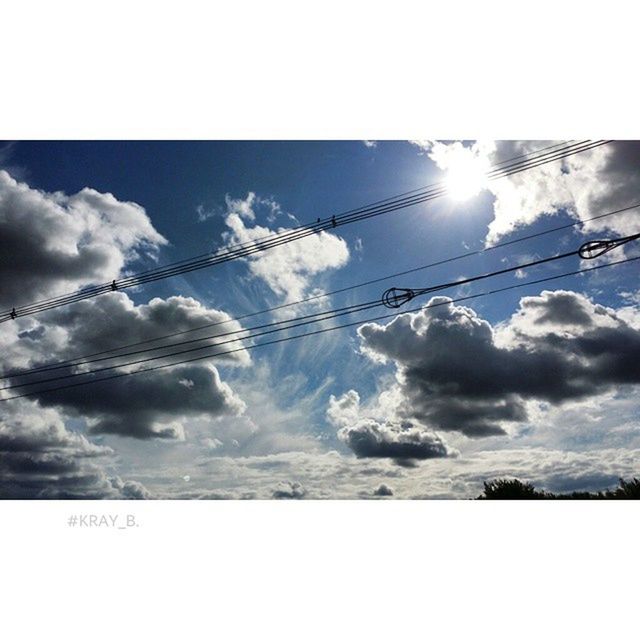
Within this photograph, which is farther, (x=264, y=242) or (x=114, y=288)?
(x=114, y=288)

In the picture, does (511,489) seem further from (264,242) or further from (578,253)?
(264,242)

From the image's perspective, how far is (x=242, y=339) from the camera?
29.0 feet

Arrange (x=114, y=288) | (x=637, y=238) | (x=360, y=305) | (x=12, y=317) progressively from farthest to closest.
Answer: (x=12, y=317), (x=114, y=288), (x=360, y=305), (x=637, y=238)

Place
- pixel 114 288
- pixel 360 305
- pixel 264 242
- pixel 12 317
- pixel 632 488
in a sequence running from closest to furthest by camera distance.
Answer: pixel 632 488 < pixel 360 305 < pixel 264 242 < pixel 114 288 < pixel 12 317

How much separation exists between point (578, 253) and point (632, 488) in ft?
12.4

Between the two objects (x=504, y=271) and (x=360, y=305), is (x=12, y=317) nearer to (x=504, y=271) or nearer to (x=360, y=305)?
(x=360, y=305)

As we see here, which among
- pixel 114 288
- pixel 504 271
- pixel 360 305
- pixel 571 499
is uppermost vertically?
pixel 114 288

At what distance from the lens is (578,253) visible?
22.0ft
